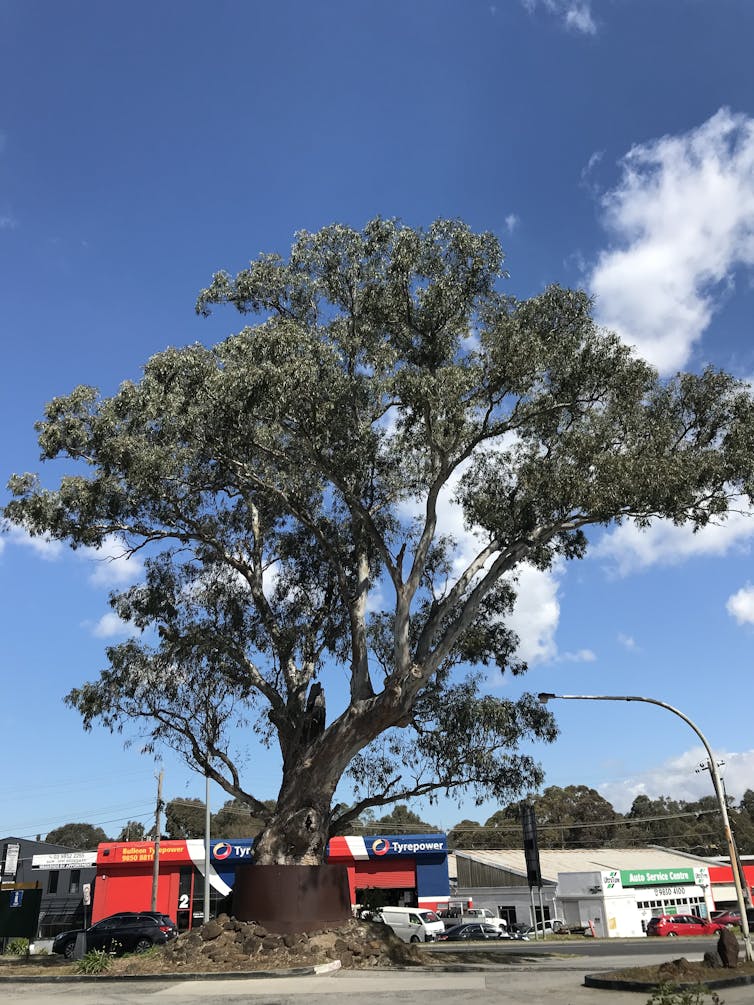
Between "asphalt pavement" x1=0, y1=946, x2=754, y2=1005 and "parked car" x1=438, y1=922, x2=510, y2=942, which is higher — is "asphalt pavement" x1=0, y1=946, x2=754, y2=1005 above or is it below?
above

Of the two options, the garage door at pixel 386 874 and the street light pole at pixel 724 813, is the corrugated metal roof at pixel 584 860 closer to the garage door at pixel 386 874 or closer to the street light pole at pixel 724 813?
the garage door at pixel 386 874

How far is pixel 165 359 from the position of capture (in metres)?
20.2

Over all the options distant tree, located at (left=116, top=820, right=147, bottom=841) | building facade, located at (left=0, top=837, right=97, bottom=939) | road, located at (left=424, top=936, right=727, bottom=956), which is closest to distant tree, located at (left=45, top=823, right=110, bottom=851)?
distant tree, located at (left=116, top=820, right=147, bottom=841)

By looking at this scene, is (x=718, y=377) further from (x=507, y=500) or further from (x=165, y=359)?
(x=165, y=359)

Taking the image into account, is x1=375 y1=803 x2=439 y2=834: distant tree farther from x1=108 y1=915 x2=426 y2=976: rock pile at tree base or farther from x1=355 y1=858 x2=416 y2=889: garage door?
x1=108 y1=915 x2=426 y2=976: rock pile at tree base

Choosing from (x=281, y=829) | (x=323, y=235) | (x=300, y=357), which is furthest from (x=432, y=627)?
(x=323, y=235)

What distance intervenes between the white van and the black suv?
12998 millimetres

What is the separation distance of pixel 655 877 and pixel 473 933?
52.9 ft

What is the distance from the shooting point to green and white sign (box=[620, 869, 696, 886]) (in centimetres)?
4772

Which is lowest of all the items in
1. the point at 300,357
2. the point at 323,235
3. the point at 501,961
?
the point at 501,961

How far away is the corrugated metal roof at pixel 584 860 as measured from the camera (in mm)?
56344

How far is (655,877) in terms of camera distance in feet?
161

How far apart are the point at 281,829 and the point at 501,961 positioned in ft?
22.4

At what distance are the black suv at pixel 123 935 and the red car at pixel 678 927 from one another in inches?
1102
